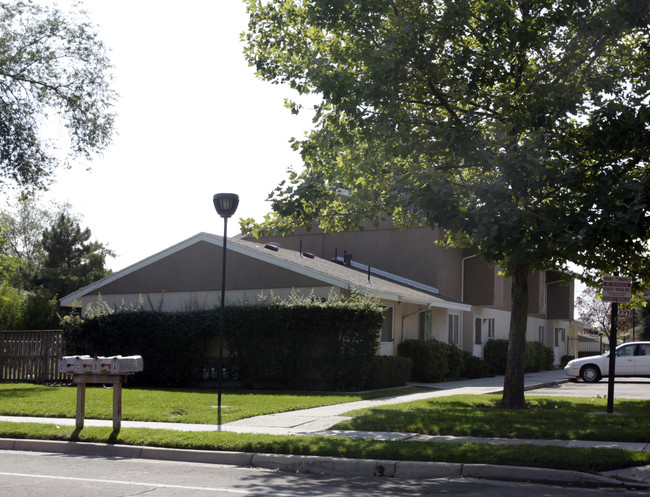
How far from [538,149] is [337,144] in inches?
184

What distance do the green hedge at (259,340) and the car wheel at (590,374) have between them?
38.3 ft

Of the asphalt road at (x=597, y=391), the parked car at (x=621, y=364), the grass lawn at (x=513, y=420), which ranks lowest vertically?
the asphalt road at (x=597, y=391)

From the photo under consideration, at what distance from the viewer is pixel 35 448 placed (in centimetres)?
1149

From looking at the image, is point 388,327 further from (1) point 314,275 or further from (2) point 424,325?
(1) point 314,275

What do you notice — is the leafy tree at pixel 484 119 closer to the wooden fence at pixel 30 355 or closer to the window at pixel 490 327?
the wooden fence at pixel 30 355

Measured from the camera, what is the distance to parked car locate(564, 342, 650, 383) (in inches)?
1103

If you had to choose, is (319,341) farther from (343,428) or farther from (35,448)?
(35,448)

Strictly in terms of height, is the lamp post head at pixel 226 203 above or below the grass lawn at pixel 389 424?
above

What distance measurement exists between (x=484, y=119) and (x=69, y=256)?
4636 cm

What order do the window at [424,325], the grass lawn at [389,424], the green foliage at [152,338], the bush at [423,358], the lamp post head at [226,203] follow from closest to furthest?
1. the grass lawn at [389,424]
2. the lamp post head at [226,203]
3. the green foliage at [152,338]
4. the bush at [423,358]
5. the window at [424,325]

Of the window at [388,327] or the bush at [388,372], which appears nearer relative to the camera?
the bush at [388,372]

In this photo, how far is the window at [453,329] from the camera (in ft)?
100.0

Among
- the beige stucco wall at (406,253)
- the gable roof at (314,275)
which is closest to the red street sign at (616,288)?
the gable roof at (314,275)

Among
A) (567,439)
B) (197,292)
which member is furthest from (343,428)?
(197,292)
